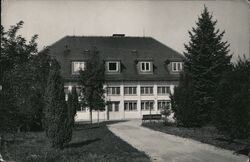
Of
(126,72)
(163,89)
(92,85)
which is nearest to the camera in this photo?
(92,85)

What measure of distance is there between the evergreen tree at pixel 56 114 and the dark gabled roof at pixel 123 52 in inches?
1165

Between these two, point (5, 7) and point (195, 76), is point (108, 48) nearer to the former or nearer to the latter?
point (195, 76)

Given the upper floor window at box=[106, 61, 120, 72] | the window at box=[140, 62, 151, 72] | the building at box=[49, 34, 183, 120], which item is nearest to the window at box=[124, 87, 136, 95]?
the building at box=[49, 34, 183, 120]

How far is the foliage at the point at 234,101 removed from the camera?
16891mm

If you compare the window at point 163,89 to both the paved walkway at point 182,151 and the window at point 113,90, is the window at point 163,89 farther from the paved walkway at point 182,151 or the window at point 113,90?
the paved walkway at point 182,151

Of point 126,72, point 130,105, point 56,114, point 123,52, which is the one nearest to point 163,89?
point 130,105

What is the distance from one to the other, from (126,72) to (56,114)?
108 ft

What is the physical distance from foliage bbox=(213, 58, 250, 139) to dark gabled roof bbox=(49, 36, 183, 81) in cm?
2984

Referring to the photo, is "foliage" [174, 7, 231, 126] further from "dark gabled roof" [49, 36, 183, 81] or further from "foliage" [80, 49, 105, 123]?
"dark gabled roof" [49, 36, 183, 81]

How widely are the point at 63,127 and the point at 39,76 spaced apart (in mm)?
12762

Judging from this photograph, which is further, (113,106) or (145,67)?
(145,67)

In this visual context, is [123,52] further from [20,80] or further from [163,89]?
[20,80]

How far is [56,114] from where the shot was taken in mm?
16531

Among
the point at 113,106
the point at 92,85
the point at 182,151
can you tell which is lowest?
the point at 182,151
